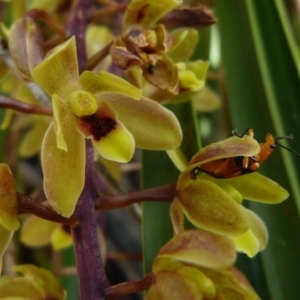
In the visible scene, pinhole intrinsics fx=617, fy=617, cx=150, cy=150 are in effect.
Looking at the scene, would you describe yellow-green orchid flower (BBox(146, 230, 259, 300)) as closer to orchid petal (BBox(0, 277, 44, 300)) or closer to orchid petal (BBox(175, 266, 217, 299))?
orchid petal (BBox(175, 266, 217, 299))

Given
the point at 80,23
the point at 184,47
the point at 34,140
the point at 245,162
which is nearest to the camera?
the point at 245,162

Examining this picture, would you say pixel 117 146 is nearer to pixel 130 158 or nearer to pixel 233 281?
pixel 130 158

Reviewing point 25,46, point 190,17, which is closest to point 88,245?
point 25,46

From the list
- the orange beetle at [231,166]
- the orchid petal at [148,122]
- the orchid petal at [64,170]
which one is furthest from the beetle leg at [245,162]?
the orchid petal at [64,170]

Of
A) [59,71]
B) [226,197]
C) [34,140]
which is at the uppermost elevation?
[59,71]

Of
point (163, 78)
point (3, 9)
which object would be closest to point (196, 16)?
point (163, 78)

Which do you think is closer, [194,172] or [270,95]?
[194,172]
